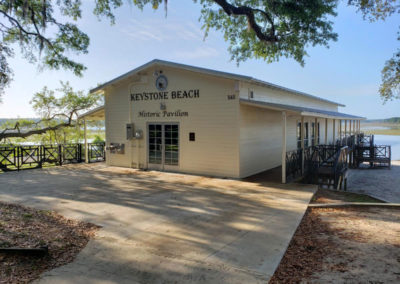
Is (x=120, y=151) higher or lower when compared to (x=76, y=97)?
lower

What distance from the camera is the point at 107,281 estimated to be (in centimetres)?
360

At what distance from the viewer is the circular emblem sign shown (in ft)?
39.3

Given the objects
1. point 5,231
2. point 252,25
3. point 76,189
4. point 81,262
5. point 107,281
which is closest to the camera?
point 107,281

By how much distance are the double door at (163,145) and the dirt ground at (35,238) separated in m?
6.11

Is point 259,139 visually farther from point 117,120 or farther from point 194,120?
point 117,120

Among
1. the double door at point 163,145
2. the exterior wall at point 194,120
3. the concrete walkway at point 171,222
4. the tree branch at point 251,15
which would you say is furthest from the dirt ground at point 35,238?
the tree branch at point 251,15

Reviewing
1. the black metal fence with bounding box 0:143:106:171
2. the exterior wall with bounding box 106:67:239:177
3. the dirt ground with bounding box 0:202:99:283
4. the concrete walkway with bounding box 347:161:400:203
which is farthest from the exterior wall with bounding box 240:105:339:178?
the black metal fence with bounding box 0:143:106:171

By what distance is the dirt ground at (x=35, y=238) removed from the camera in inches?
147

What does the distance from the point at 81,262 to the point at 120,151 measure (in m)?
9.63

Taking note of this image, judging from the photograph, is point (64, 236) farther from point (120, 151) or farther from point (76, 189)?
point (120, 151)

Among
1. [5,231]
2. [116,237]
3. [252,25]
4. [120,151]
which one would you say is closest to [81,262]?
[116,237]

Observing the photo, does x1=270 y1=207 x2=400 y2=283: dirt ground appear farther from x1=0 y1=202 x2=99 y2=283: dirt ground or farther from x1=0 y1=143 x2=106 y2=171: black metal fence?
x1=0 y1=143 x2=106 y2=171: black metal fence

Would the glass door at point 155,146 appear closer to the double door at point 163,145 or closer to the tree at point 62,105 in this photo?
the double door at point 163,145

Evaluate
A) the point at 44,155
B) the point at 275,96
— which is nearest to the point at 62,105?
the point at 44,155
